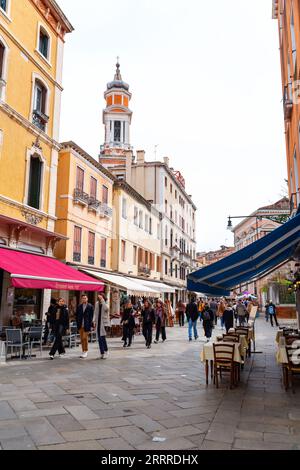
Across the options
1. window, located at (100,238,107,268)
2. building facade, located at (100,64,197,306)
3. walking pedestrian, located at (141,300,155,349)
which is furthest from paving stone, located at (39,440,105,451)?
building facade, located at (100,64,197,306)

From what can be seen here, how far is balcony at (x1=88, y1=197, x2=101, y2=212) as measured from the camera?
19741 mm

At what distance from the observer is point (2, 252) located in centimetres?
1156

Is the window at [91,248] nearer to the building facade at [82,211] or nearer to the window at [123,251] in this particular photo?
the building facade at [82,211]

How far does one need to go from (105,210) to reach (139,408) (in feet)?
54.2

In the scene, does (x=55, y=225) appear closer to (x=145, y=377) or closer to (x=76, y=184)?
(x=76, y=184)

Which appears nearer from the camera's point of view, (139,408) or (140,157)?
(139,408)

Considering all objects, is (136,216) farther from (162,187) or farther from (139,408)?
(139,408)

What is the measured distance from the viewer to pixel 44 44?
16.5 metres

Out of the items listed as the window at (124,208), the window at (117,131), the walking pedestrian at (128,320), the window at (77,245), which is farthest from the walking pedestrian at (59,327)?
the window at (117,131)

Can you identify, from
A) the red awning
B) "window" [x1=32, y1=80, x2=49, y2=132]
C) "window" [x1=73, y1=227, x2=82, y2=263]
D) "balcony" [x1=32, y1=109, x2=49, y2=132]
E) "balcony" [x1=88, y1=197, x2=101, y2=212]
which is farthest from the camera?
"balcony" [x1=88, y1=197, x2=101, y2=212]

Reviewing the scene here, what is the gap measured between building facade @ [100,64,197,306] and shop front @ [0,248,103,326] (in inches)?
432

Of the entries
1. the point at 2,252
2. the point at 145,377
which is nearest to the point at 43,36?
the point at 2,252

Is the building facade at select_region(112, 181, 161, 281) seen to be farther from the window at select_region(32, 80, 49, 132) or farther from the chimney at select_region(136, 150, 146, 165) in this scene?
the window at select_region(32, 80, 49, 132)

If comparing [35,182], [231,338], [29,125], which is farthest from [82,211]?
[231,338]
